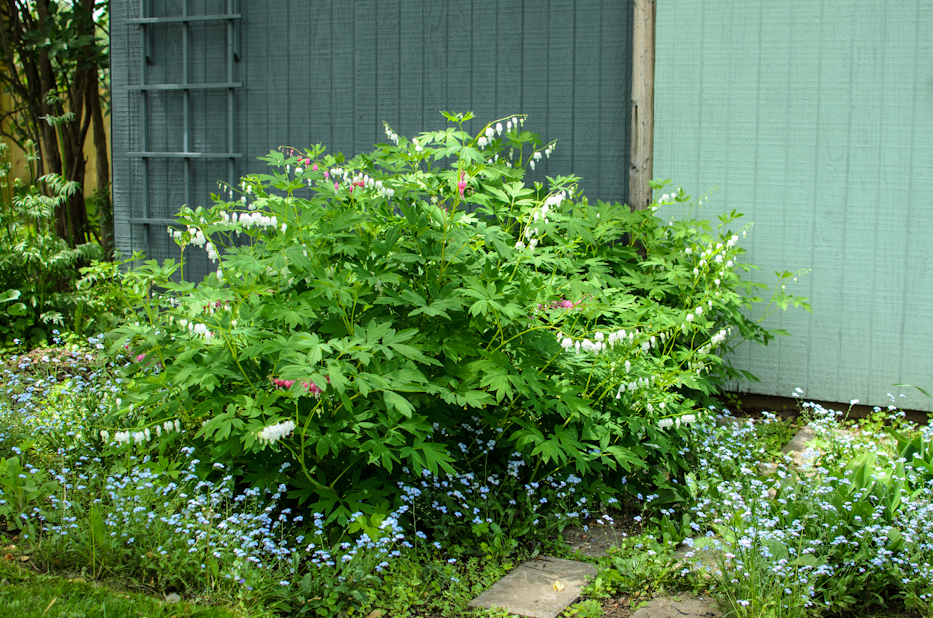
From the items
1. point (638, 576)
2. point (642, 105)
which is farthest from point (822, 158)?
point (638, 576)

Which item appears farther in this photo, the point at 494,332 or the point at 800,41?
the point at 800,41

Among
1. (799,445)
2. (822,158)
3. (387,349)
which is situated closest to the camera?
(387,349)

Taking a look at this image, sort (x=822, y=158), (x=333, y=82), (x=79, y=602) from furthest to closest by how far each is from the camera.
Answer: (x=333, y=82)
(x=822, y=158)
(x=79, y=602)

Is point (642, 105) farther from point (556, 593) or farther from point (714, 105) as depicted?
point (556, 593)

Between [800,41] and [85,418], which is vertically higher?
[800,41]

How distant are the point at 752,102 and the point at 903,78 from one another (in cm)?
76

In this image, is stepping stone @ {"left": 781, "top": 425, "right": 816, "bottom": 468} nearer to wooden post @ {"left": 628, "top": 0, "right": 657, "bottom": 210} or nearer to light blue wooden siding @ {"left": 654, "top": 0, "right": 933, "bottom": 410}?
light blue wooden siding @ {"left": 654, "top": 0, "right": 933, "bottom": 410}

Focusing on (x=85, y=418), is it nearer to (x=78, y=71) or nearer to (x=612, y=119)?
(x=612, y=119)

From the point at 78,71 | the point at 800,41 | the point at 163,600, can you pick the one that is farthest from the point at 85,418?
the point at 78,71

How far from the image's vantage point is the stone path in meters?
2.40

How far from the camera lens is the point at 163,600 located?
241 cm

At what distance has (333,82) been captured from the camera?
5320 millimetres

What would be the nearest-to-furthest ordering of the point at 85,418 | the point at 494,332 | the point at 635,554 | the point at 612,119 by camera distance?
the point at 635,554 → the point at 494,332 → the point at 85,418 → the point at 612,119

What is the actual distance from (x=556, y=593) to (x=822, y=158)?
3.02 m
